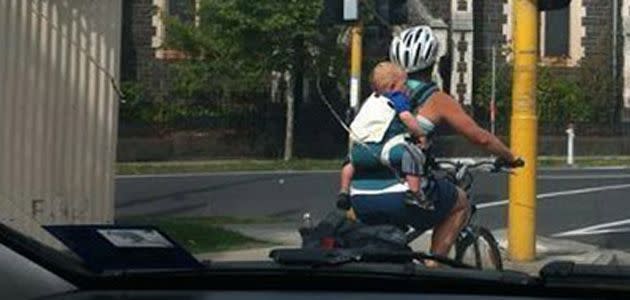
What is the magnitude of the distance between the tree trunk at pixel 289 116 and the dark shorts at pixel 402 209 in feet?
92.5

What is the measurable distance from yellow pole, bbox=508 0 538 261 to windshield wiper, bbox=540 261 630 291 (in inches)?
321

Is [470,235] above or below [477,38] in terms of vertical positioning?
below

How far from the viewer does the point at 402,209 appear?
23.1ft

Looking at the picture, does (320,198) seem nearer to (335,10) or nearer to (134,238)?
(335,10)

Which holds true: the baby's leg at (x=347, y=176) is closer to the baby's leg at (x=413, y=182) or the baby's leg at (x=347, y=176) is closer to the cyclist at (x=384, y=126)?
the cyclist at (x=384, y=126)

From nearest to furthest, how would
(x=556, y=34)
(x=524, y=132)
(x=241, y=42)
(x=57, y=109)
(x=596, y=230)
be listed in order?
(x=57, y=109)
(x=524, y=132)
(x=596, y=230)
(x=241, y=42)
(x=556, y=34)

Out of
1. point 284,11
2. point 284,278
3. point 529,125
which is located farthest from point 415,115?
point 284,11

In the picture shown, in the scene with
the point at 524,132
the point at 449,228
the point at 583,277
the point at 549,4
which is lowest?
the point at 449,228

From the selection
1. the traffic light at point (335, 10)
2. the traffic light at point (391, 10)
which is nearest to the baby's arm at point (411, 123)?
the traffic light at point (391, 10)

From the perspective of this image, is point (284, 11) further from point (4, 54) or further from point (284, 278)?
point (284, 278)

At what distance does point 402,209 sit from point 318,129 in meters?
31.0

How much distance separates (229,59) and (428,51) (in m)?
28.4

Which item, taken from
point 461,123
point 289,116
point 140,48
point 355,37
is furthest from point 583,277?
point 140,48

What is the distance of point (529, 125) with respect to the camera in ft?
36.3
